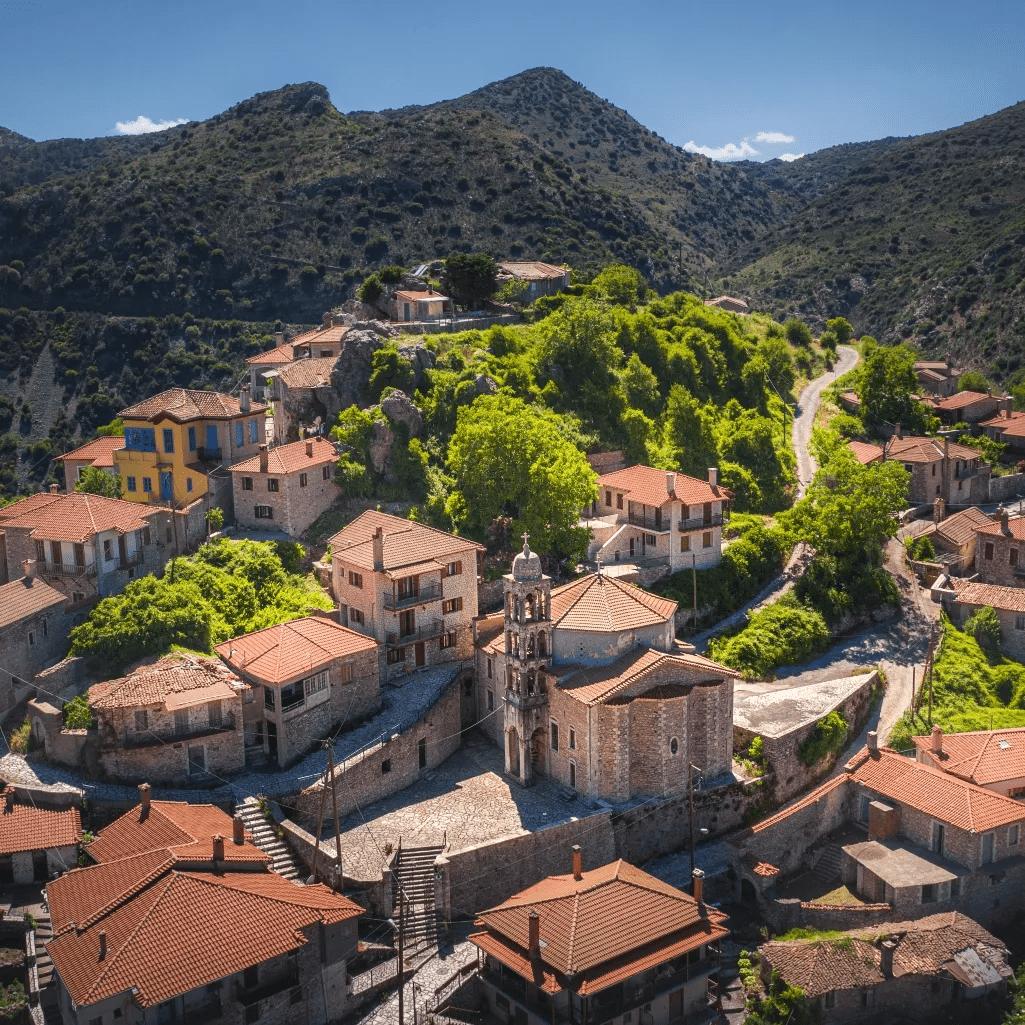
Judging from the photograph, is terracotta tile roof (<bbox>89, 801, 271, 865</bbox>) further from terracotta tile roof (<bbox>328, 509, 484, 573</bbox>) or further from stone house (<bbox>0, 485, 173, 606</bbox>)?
stone house (<bbox>0, 485, 173, 606</bbox>)

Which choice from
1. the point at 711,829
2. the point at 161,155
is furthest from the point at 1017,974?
the point at 161,155

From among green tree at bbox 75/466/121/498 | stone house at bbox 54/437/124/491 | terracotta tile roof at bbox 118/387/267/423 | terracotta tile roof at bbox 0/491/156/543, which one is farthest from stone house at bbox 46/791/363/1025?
stone house at bbox 54/437/124/491

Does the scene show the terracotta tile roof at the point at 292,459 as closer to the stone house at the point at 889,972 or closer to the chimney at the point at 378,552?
the chimney at the point at 378,552

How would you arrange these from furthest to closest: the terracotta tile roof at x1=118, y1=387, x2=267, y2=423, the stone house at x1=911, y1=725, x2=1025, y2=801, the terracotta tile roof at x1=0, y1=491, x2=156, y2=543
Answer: the terracotta tile roof at x1=118, y1=387, x2=267, y2=423 < the terracotta tile roof at x1=0, y1=491, x2=156, y2=543 < the stone house at x1=911, y1=725, x2=1025, y2=801

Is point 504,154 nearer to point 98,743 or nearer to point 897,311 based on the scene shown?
point 897,311

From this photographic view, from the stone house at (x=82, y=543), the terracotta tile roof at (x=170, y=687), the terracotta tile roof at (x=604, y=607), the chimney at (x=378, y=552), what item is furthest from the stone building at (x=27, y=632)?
the terracotta tile roof at (x=604, y=607)

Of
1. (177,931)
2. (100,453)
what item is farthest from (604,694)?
(100,453)
